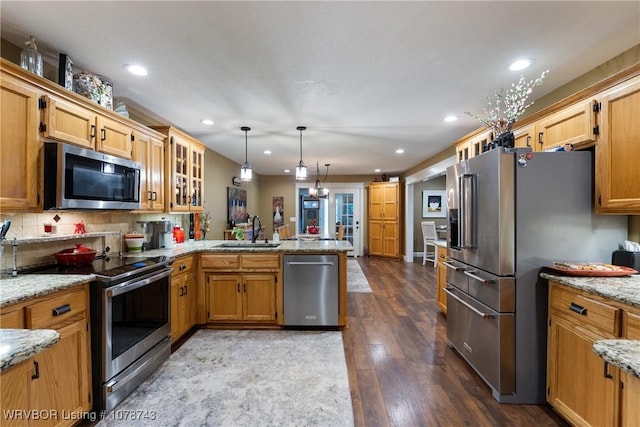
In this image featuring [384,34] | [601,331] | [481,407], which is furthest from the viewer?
[481,407]

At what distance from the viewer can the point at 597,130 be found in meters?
2.01

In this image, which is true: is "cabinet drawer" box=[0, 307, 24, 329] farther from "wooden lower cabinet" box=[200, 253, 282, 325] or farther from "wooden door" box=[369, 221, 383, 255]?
"wooden door" box=[369, 221, 383, 255]

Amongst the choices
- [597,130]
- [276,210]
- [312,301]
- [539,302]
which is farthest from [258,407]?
[276,210]

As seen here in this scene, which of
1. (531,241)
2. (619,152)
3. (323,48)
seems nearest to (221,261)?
(323,48)

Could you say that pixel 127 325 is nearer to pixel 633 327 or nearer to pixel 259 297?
pixel 259 297

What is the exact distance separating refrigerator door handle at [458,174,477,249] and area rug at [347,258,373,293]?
2.70 metres

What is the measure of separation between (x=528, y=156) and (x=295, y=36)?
5.81ft

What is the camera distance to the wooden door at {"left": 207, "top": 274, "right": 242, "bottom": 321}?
3.35 m

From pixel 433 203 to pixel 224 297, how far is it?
680cm

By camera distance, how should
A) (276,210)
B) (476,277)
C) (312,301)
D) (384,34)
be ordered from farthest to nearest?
(276,210) < (312,301) < (476,277) < (384,34)

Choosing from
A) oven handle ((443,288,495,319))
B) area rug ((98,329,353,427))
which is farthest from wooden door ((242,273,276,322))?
oven handle ((443,288,495,319))

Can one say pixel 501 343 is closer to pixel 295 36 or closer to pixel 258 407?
pixel 258 407

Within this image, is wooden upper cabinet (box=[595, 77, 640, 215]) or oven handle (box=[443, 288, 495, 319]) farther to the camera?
oven handle (box=[443, 288, 495, 319])

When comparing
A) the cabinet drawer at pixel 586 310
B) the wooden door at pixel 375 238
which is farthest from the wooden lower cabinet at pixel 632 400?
the wooden door at pixel 375 238
